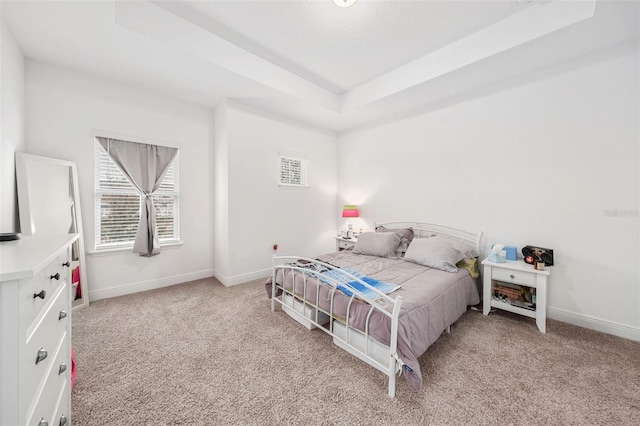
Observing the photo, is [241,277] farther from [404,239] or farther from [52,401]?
[52,401]

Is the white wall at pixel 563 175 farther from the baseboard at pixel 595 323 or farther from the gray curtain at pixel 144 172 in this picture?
the gray curtain at pixel 144 172

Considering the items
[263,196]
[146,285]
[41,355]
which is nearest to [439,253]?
[263,196]

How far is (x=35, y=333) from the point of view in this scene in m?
0.91

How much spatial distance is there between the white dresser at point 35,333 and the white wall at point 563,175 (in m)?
3.89

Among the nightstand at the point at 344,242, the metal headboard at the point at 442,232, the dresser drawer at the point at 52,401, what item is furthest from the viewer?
the nightstand at the point at 344,242

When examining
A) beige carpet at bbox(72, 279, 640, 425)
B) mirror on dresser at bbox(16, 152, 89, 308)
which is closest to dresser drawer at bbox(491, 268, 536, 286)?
beige carpet at bbox(72, 279, 640, 425)

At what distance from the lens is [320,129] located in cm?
483

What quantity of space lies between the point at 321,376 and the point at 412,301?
90 centimetres

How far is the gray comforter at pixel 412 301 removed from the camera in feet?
5.67

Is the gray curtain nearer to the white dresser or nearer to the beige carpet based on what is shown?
the beige carpet

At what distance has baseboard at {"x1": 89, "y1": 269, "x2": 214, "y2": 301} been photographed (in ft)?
10.3

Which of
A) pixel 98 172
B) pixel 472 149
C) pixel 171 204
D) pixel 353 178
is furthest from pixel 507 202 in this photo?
pixel 98 172

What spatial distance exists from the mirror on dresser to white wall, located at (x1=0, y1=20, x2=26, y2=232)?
8 centimetres

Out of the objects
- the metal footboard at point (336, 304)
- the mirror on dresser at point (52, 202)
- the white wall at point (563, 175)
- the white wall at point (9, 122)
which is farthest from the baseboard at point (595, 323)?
the white wall at point (9, 122)
